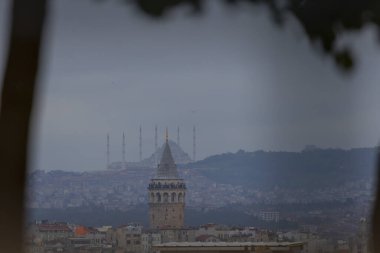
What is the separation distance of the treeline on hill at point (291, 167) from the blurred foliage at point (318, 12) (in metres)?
0.51

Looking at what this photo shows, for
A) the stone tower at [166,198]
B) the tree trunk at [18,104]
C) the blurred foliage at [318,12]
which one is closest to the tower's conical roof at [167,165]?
the stone tower at [166,198]

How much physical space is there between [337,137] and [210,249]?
78cm

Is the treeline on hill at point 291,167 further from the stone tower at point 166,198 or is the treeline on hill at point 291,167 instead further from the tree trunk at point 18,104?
the tree trunk at point 18,104

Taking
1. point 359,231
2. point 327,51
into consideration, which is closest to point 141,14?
point 327,51

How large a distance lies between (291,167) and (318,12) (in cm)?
68

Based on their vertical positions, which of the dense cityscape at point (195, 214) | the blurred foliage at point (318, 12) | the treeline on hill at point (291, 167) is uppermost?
the blurred foliage at point (318, 12)

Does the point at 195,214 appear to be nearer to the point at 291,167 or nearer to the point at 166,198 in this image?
the point at 166,198

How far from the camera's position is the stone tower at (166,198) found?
3.44 m

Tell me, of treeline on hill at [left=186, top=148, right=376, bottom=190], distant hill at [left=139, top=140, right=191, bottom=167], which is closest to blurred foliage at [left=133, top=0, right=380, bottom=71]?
treeline on hill at [left=186, top=148, right=376, bottom=190]

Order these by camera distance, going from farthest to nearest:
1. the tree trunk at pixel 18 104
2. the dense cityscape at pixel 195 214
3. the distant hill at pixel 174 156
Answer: the distant hill at pixel 174 156, the dense cityscape at pixel 195 214, the tree trunk at pixel 18 104

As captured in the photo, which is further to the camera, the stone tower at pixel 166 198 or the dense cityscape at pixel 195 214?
the stone tower at pixel 166 198

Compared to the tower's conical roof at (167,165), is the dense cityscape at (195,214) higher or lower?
lower

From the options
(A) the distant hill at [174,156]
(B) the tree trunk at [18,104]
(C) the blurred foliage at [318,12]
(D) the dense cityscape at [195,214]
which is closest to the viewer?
(B) the tree trunk at [18,104]

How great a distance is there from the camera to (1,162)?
8.99 ft
